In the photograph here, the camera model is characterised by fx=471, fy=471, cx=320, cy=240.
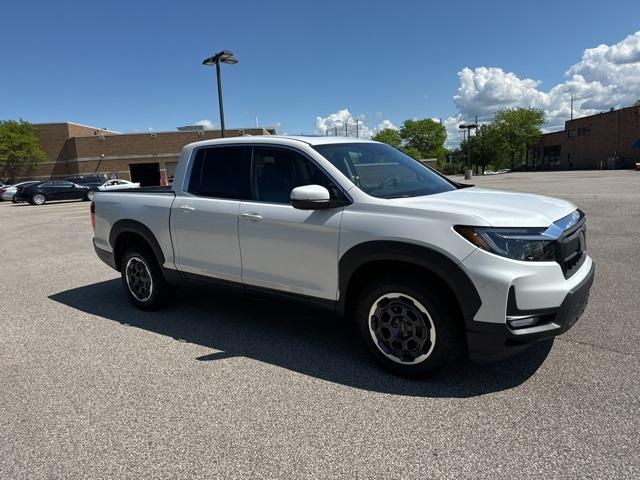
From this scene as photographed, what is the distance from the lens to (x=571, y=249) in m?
3.33

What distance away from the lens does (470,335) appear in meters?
3.14

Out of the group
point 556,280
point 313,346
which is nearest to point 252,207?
point 313,346

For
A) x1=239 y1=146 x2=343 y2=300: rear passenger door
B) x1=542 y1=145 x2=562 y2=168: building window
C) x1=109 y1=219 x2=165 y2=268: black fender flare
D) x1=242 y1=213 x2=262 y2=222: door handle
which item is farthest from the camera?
x1=542 y1=145 x2=562 y2=168: building window

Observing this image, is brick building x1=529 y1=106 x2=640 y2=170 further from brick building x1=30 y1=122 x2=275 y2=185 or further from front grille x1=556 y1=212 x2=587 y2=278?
front grille x1=556 y1=212 x2=587 y2=278

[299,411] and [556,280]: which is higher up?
[556,280]

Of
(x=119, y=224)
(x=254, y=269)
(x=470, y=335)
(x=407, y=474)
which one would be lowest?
(x=407, y=474)

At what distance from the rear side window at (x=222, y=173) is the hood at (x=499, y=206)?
5.19 feet

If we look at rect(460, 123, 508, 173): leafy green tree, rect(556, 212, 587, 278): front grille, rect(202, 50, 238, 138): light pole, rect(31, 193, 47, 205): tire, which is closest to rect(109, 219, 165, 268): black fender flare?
rect(556, 212, 587, 278): front grille

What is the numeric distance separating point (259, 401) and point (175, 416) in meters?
0.56

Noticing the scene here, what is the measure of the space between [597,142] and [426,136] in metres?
58.3

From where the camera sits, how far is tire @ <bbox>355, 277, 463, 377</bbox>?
329 centimetres

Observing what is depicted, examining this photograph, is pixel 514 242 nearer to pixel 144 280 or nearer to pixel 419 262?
pixel 419 262

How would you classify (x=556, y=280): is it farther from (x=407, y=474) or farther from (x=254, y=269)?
(x=254, y=269)

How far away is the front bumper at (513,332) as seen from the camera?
9.94ft
